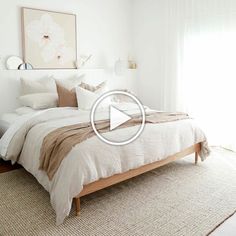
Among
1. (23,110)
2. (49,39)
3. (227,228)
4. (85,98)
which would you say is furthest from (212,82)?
(23,110)

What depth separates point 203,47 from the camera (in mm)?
3906

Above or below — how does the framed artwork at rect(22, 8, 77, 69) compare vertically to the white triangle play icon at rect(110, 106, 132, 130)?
above

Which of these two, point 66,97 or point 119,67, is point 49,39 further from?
point 119,67

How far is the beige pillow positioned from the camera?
3482 mm

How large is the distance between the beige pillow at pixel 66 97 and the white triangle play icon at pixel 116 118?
0.54 meters

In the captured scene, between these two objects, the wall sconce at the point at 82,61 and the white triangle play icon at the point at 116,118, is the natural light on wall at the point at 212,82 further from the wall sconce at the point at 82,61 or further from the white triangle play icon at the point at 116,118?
the wall sconce at the point at 82,61

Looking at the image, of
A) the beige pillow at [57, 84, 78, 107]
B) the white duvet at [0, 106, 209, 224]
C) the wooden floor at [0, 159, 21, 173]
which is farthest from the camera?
the beige pillow at [57, 84, 78, 107]

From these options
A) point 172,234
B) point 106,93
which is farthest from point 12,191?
point 106,93

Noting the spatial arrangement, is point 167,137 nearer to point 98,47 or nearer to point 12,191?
point 12,191

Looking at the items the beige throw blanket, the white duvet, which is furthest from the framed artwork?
the beige throw blanket

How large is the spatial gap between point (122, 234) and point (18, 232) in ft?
2.57

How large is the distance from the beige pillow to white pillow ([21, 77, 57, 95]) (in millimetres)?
287

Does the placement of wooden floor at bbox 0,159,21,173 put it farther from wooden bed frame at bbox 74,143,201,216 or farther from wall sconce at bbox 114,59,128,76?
wall sconce at bbox 114,59,128,76

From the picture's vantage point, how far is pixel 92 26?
445 centimetres
